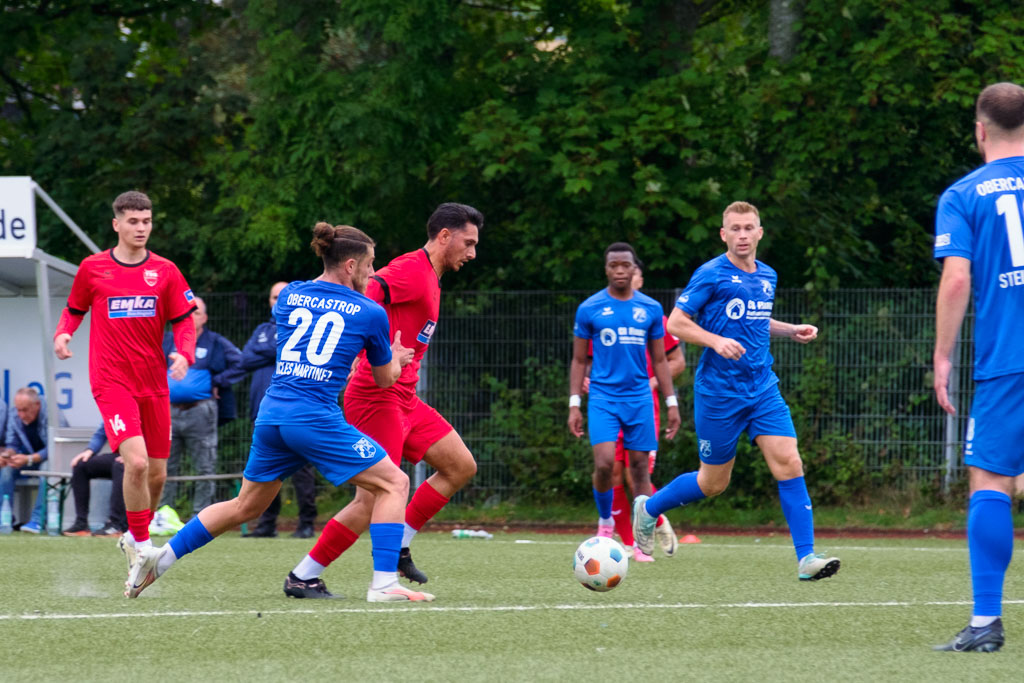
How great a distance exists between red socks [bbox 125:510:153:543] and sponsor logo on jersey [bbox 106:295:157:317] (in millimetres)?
1224

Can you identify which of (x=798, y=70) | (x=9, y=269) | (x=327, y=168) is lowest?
(x=9, y=269)

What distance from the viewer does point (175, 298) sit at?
8.38 m

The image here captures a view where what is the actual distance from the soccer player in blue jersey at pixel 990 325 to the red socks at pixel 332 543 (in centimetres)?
306

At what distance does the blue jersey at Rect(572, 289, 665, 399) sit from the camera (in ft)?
34.0

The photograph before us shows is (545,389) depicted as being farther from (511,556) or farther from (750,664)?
(750,664)

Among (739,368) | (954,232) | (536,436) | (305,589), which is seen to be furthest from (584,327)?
(954,232)

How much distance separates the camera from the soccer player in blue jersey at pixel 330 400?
6.34m

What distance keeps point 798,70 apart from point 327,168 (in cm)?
563

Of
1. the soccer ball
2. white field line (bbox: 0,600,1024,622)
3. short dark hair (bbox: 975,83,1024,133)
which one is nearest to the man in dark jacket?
the soccer ball

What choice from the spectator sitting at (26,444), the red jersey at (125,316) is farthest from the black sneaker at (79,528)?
the red jersey at (125,316)

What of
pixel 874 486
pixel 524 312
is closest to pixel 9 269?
pixel 524 312

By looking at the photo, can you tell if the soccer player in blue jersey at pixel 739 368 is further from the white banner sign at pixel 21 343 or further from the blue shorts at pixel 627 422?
the white banner sign at pixel 21 343

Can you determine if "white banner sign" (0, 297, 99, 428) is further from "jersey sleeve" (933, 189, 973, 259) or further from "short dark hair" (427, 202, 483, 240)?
"jersey sleeve" (933, 189, 973, 259)

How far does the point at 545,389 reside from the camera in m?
15.5
